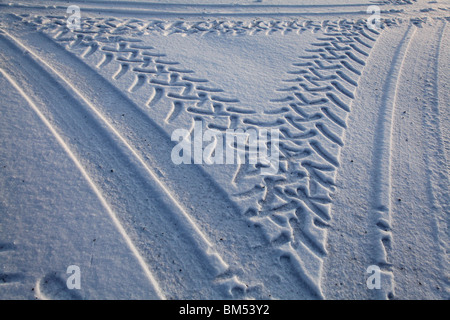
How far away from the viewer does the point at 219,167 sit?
2.42 metres

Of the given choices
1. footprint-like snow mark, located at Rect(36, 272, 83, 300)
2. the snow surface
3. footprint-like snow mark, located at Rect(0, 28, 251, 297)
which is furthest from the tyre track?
footprint-like snow mark, located at Rect(36, 272, 83, 300)

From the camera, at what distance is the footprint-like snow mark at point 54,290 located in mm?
1669

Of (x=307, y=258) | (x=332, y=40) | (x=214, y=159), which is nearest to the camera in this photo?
(x=307, y=258)

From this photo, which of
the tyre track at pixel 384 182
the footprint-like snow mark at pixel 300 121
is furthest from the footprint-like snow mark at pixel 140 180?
the tyre track at pixel 384 182

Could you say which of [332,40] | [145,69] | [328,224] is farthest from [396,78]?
[145,69]

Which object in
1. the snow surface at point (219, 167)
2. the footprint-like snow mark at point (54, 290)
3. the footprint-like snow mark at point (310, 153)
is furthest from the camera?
the footprint-like snow mark at point (310, 153)

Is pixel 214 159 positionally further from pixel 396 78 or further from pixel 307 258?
pixel 396 78

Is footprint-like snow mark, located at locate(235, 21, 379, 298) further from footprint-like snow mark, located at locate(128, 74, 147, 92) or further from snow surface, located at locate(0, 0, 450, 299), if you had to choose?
footprint-like snow mark, located at locate(128, 74, 147, 92)

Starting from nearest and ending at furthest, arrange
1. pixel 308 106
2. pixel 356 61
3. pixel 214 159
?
1. pixel 214 159
2. pixel 308 106
3. pixel 356 61

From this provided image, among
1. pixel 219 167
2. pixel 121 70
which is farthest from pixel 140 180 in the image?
pixel 121 70

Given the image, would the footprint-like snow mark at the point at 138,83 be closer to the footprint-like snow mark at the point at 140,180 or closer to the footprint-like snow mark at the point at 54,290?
the footprint-like snow mark at the point at 140,180

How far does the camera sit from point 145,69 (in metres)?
3.44

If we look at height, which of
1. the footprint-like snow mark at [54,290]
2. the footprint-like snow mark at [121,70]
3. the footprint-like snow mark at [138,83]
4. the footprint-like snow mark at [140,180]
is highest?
the footprint-like snow mark at [121,70]
